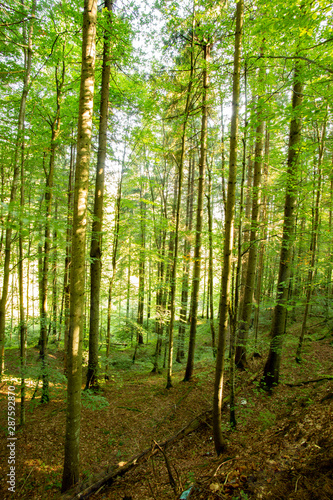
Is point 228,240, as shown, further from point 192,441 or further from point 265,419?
point 192,441

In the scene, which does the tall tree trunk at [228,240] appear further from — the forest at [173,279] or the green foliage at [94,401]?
the green foliage at [94,401]

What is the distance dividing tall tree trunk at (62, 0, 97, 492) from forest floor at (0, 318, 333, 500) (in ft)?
3.97


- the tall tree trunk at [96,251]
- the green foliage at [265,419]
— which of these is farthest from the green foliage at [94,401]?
the green foliage at [265,419]

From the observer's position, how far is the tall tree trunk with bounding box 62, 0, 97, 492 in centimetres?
359

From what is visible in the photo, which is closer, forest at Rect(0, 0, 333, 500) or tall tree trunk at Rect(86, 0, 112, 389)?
forest at Rect(0, 0, 333, 500)

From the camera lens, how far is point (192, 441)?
17.6 ft

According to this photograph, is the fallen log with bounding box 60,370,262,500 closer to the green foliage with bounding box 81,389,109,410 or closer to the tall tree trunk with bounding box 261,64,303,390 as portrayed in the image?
the green foliage with bounding box 81,389,109,410

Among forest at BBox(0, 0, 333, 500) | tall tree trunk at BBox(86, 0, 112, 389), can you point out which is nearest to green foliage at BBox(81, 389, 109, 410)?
forest at BBox(0, 0, 333, 500)

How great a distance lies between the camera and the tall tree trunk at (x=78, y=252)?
141 inches

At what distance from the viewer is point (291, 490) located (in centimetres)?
266

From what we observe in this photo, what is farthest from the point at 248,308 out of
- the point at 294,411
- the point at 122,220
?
the point at 122,220

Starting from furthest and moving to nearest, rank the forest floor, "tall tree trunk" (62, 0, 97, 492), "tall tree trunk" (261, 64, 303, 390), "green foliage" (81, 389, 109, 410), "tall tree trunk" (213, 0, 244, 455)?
"tall tree trunk" (261, 64, 303, 390), "green foliage" (81, 389, 109, 410), "tall tree trunk" (213, 0, 244, 455), "tall tree trunk" (62, 0, 97, 492), the forest floor

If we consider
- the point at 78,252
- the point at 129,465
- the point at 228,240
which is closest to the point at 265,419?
the point at 129,465

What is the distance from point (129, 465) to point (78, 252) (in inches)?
187
